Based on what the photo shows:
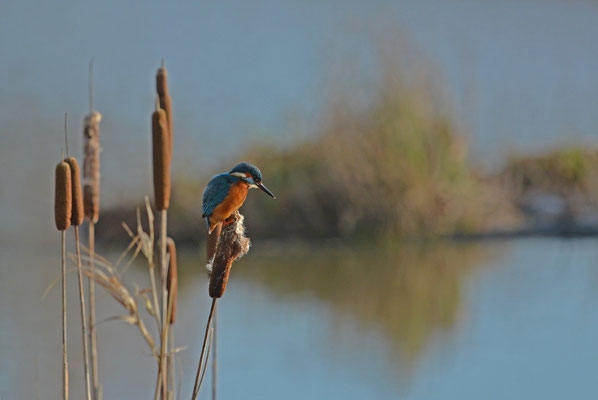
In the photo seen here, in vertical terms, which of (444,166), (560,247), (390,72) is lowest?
(560,247)

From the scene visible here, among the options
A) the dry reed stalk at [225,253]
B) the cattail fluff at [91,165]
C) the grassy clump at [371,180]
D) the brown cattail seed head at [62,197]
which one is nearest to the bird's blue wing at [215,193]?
the dry reed stalk at [225,253]

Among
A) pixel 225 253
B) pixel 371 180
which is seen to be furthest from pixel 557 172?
pixel 225 253

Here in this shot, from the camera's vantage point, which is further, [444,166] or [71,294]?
[444,166]

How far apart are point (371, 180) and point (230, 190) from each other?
564cm

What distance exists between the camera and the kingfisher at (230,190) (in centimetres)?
144

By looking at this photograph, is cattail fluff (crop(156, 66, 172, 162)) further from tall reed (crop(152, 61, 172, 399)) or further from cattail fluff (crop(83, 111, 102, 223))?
cattail fluff (crop(83, 111, 102, 223))

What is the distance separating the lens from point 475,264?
245 inches

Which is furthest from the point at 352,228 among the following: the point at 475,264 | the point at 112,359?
the point at 112,359

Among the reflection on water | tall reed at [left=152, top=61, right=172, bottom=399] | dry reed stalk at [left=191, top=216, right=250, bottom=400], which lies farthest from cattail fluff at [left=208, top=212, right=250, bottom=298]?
the reflection on water

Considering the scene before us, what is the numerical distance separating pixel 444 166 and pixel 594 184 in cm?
161

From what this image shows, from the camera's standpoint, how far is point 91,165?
1.96 m

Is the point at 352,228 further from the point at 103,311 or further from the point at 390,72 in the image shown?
the point at 103,311

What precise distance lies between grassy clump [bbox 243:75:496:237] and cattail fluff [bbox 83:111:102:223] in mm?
4883

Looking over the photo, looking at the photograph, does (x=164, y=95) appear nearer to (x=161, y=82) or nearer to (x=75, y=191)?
(x=161, y=82)
